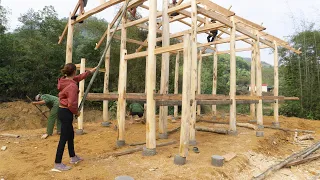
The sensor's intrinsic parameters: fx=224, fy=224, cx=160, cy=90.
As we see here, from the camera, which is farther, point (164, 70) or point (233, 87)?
point (233, 87)

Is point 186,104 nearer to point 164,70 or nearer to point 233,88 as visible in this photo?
point 164,70

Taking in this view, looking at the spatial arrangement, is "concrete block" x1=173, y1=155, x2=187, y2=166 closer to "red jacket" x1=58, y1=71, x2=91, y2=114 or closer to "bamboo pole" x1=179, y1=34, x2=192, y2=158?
"bamboo pole" x1=179, y1=34, x2=192, y2=158

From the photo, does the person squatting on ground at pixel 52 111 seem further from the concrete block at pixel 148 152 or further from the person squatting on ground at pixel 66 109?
the concrete block at pixel 148 152

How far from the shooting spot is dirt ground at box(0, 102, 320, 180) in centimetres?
324

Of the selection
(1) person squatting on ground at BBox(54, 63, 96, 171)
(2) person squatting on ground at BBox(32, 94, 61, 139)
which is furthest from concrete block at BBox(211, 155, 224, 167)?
(2) person squatting on ground at BBox(32, 94, 61, 139)

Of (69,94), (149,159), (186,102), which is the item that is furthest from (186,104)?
(69,94)

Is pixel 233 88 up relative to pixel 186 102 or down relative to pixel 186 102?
up

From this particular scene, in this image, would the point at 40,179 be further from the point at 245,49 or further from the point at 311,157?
the point at 245,49

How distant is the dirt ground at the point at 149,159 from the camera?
324 centimetres

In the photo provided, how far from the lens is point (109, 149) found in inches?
184

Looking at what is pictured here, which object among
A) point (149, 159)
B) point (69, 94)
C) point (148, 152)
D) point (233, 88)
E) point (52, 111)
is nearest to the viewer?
point (69, 94)

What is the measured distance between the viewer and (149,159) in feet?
12.7

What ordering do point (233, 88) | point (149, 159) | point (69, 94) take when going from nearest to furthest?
point (69, 94), point (149, 159), point (233, 88)

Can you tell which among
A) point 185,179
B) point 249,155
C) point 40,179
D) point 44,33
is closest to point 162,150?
point 185,179
